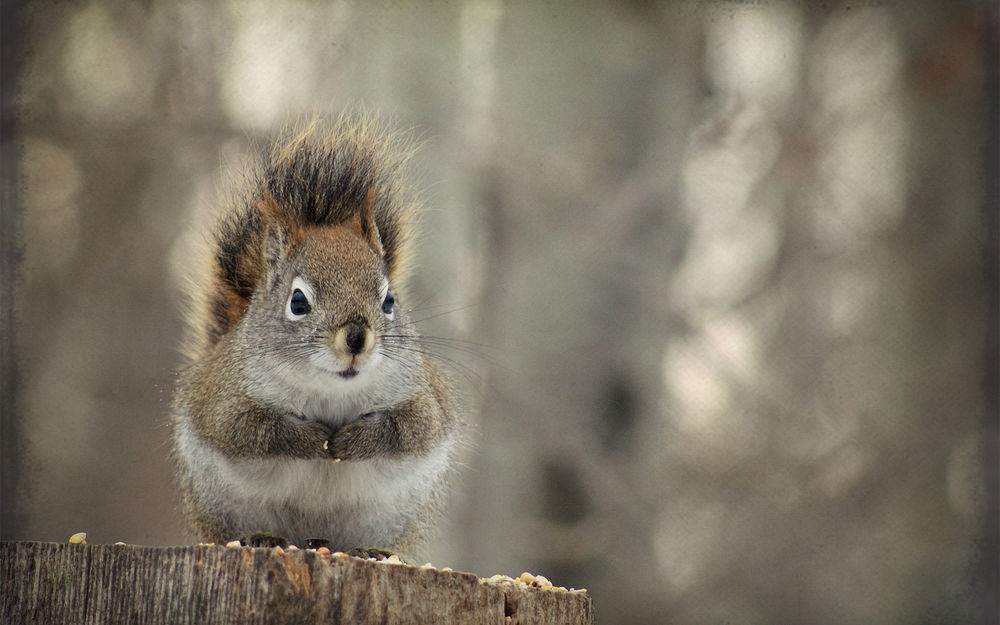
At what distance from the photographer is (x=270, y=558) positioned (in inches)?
59.5

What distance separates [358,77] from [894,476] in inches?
104

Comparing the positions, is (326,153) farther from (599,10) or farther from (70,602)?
(599,10)

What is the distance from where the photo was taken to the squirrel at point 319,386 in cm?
209

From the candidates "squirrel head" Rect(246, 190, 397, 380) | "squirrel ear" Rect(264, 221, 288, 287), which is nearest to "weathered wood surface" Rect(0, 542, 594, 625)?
"squirrel head" Rect(246, 190, 397, 380)

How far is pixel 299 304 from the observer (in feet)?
7.01

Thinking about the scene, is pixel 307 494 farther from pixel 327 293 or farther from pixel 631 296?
pixel 631 296

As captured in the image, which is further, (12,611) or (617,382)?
(617,382)

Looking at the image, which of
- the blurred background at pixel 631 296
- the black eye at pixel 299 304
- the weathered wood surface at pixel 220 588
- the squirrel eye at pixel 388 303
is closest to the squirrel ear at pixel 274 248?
the black eye at pixel 299 304

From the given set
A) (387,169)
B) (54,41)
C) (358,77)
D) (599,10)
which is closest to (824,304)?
(599,10)

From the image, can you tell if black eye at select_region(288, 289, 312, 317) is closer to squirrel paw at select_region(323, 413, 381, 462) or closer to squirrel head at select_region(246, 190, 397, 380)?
squirrel head at select_region(246, 190, 397, 380)

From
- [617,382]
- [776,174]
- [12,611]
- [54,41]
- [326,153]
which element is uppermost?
[54,41]

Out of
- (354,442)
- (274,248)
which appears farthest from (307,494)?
(274,248)

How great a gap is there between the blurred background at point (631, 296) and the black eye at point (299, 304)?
73.9 inches

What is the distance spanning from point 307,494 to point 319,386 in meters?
0.22
